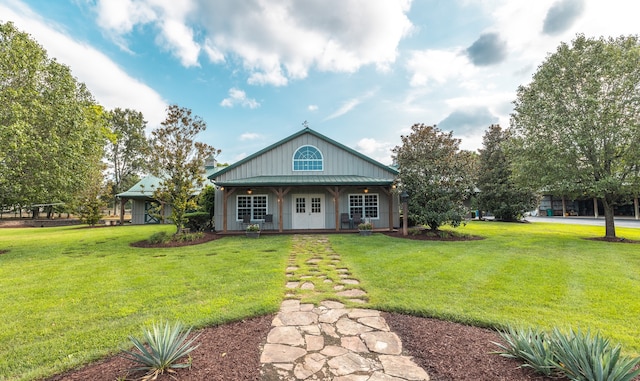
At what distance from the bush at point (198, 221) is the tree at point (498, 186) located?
18.3 m

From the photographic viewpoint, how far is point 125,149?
33844 mm

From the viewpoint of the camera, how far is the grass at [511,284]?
11.2ft

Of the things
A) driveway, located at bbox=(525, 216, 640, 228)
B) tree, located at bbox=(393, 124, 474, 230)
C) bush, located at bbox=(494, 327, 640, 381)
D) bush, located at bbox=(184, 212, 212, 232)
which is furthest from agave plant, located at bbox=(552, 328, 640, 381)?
driveway, located at bbox=(525, 216, 640, 228)

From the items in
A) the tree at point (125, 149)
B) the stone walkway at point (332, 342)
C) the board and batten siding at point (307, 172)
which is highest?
the tree at point (125, 149)

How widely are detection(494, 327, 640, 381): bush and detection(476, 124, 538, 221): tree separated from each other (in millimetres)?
20226

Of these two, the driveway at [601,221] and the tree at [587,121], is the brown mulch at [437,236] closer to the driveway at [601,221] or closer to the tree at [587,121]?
the tree at [587,121]

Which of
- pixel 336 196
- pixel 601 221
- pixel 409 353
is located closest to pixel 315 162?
pixel 336 196

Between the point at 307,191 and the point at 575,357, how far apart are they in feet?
40.4

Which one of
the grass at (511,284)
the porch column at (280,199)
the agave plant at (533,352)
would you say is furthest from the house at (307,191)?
the agave plant at (533,352)

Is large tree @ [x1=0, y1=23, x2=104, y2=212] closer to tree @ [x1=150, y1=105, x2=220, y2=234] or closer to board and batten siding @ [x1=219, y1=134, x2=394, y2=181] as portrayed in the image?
tree @ [x1=150, y1=105, x2=220, y2=234]

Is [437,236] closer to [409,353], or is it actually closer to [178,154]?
[409,353]

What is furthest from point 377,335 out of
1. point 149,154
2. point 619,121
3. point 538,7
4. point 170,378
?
point 619,121

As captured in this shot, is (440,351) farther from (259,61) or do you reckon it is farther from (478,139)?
(478,139)

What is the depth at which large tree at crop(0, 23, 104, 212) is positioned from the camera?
834 centimetres
